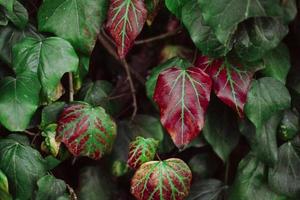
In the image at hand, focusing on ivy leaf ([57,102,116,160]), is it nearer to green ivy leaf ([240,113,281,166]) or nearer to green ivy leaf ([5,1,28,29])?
green ivy leaf ([5,1,28,29])

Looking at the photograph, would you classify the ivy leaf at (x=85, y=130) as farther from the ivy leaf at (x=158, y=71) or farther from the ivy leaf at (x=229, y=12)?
the ivy leaf at (x=229, y=12)

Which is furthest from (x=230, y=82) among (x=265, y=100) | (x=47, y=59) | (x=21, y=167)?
(x=21, y=167)

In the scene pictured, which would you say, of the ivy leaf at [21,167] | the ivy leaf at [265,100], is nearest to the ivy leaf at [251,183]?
the ivy leaf at [265,100]

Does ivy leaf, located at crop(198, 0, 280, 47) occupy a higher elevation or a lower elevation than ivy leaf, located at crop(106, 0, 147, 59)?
higher

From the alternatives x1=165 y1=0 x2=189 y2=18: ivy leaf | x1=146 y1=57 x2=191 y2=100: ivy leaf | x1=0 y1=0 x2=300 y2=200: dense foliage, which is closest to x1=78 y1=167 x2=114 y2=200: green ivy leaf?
x1=0 y1=0 x2=300 y2=200: dense foliage

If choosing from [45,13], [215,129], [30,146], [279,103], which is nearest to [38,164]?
[30,146]

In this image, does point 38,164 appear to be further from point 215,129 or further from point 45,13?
point 215,129
